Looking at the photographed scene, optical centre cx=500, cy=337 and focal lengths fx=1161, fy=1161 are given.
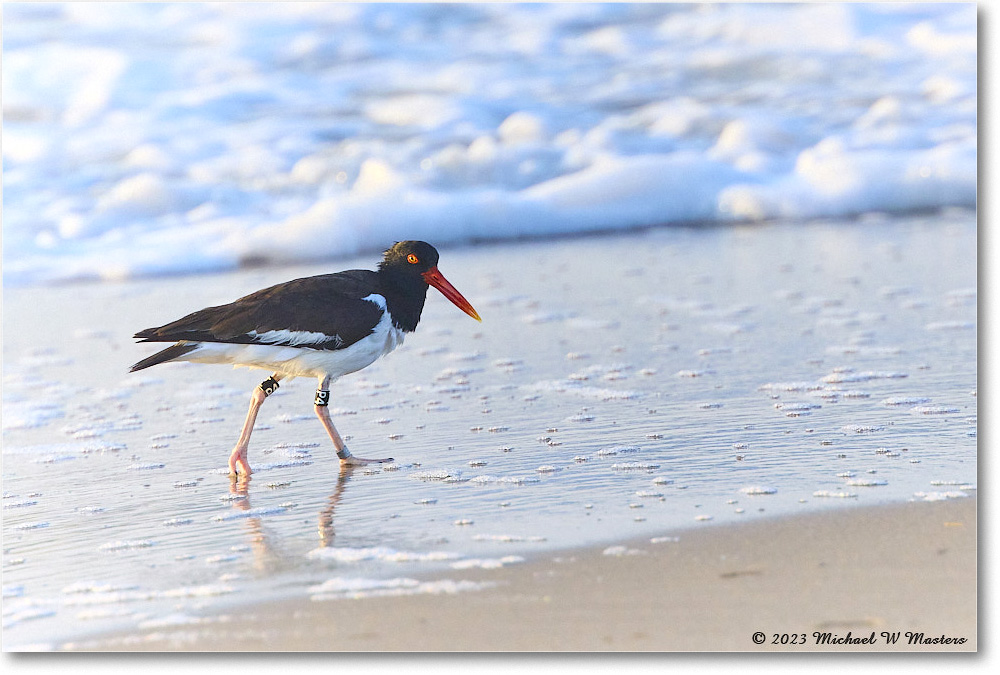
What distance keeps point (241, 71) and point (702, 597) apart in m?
5.16

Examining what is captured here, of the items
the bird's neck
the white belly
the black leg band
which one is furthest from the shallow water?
the bird's neck

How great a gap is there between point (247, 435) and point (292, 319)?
454 mm

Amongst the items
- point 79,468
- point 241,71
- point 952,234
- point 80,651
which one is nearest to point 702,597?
point 80,651

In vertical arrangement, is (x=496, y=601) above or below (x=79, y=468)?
below

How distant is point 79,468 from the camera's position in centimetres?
428

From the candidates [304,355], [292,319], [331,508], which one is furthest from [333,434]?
[331,508]

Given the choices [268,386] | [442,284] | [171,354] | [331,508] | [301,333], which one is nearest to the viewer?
[331,508]

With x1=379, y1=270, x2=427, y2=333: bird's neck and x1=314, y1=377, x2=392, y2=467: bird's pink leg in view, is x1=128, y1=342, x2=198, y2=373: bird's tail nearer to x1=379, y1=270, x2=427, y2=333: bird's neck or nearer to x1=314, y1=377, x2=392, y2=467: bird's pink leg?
x1=314, y1=377, x2=392, y2=467: bird's pink leg

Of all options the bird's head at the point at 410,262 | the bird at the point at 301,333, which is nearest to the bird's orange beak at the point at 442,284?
the bird's head at the point at 410,262

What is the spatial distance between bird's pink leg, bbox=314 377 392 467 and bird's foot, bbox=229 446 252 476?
1.03 feet

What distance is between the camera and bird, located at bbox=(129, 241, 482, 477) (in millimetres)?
4133

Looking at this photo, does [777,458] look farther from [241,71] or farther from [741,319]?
[241,71]

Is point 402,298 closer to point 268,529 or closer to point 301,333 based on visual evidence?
point 301,333

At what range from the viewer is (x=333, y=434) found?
425 cm
